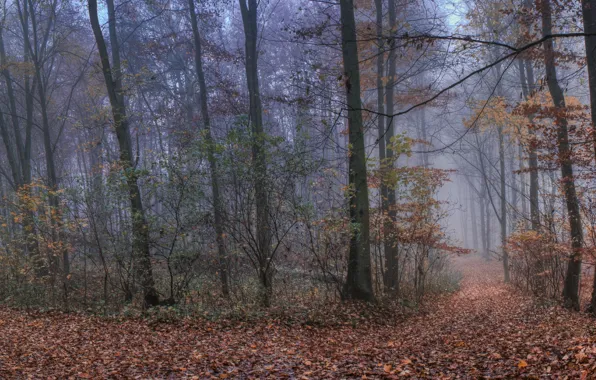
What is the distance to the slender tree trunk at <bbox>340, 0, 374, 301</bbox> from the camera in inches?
361

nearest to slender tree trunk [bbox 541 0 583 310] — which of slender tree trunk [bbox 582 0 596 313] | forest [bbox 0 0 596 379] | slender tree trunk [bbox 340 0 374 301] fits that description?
forest [bbox 0 0 596 379]

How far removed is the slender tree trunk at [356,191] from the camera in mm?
9172

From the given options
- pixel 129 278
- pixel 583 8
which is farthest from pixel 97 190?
pixel 583 8

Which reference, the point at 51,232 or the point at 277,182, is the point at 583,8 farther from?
the point at 51,232

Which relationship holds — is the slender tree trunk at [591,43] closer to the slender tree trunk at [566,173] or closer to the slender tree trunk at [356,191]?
the slender tree trunk at [566,173]

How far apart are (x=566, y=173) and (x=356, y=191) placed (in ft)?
15.3

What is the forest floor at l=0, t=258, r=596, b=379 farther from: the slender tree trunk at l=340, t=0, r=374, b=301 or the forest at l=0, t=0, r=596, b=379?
the slender tree trunk at l=340, t=0, r=374, b=301

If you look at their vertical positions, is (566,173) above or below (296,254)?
above

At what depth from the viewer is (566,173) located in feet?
31.6

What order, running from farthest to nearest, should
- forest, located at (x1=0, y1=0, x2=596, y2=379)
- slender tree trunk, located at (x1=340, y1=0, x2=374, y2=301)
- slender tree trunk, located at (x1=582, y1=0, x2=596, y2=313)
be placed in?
slender tree trunk, located at (x1=340, y1=0, x2=374, y2=301) < slender tree trunk, located at (x1=582, y1=0, x2=596, y2=313) < forest, located at (x1=0, y1=0, x2=596, y2=379)

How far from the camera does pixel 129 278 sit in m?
9.94

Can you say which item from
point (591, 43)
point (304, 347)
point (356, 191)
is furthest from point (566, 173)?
point (304, 347)

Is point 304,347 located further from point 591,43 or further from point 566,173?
point 591,43

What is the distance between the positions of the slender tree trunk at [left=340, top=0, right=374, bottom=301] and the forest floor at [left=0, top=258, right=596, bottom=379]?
97cm
